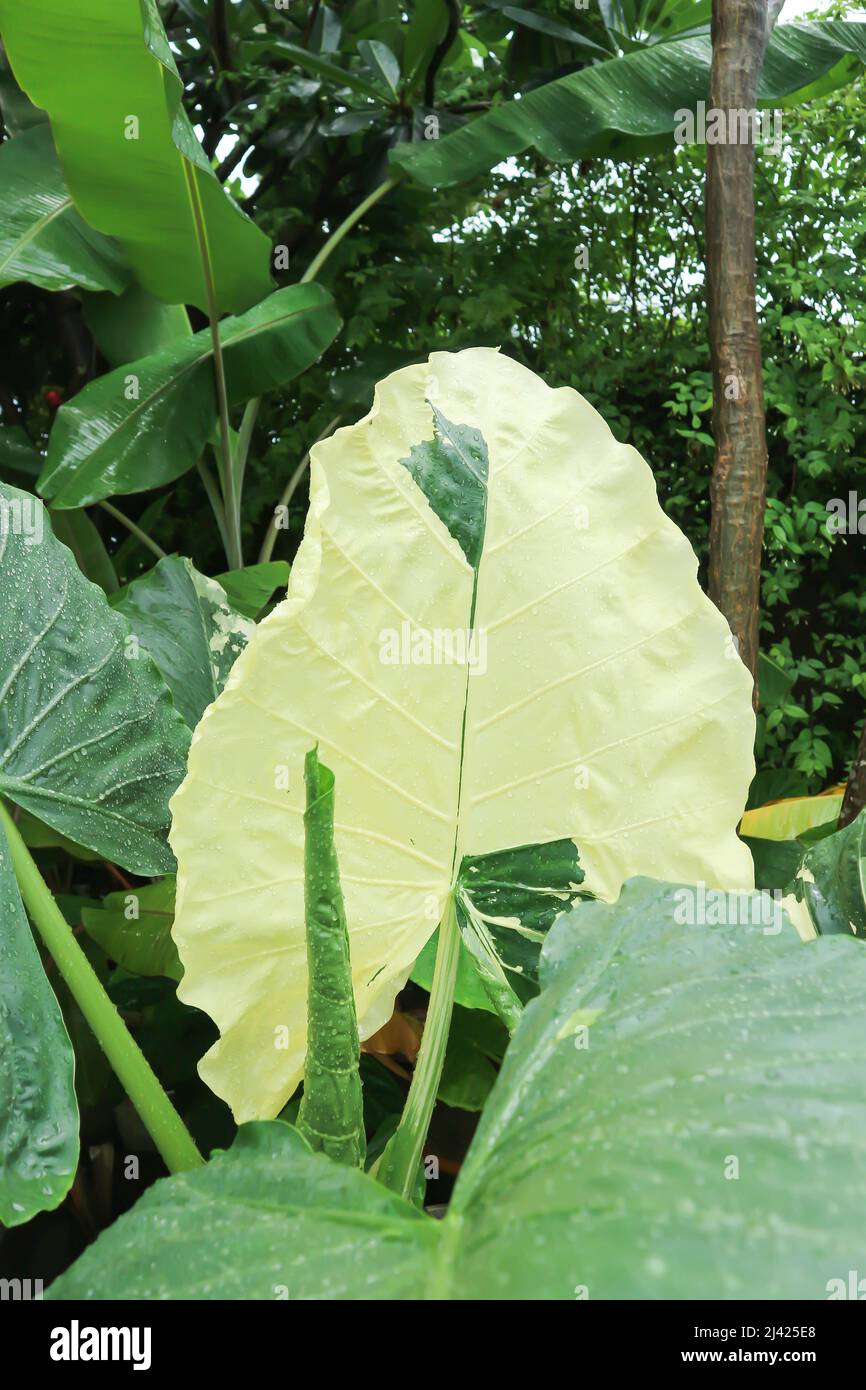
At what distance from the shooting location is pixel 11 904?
0.47 meters

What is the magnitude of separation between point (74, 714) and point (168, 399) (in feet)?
4.36

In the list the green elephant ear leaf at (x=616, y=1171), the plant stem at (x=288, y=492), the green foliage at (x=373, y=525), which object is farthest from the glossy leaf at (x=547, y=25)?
the green elephant ear leaf at (x=616, y=1171)

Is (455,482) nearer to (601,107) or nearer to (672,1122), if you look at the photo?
(672,1122)

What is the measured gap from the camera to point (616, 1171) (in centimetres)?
25

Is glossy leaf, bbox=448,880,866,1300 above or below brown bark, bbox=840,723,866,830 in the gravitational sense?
below

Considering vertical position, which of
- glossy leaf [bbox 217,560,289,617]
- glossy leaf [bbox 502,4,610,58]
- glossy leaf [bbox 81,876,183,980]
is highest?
glossy leaf [bbox 502,4,610,58]

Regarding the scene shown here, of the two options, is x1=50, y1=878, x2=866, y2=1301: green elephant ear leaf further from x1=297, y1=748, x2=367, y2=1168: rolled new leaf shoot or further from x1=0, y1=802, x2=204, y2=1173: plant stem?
x1=0, y1=802, x2=204, y2=1173: plant stem

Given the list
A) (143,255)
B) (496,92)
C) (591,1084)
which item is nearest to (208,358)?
(143,255)

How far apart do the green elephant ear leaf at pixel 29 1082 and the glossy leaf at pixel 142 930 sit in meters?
0.42

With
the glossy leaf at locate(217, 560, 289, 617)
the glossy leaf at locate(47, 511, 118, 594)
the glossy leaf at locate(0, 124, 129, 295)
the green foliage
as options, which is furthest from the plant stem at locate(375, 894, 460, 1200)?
the glossy leaf at locate(47, 511, 118, 594)

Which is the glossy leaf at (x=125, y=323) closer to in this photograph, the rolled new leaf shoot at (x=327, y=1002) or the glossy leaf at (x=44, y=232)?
the glossy leaf at (x=44, y=232)

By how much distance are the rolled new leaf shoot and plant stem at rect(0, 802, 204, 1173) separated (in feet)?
0.38

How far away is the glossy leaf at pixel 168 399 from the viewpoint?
1.67 metres

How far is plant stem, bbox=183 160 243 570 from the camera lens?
4.90 ft
